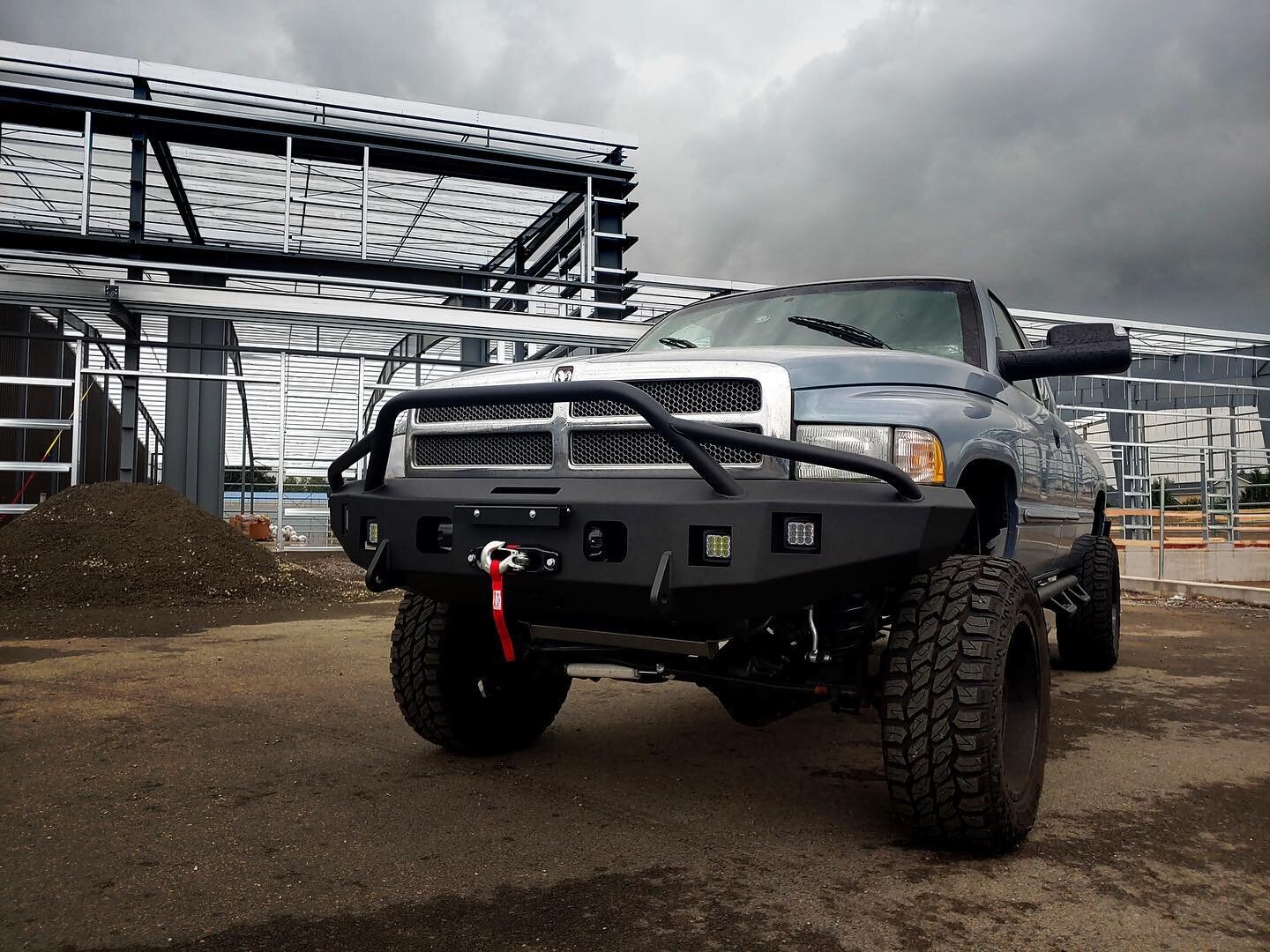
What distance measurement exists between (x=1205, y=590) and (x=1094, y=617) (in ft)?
19.3

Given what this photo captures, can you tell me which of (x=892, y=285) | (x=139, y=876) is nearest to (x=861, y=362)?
(x=892, y=285)

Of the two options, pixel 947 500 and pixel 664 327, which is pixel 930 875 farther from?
pixel 664 327

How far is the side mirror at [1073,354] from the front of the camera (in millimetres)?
3561

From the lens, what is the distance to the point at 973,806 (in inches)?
106

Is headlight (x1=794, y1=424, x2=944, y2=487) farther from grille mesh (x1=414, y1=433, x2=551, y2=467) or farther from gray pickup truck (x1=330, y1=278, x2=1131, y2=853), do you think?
grille mesh (x1=414, y1=433, x2=551, y2=467)

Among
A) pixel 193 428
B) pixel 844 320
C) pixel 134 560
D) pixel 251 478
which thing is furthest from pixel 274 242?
pixel 844 320

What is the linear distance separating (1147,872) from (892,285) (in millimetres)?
2445

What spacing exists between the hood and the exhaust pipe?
0.92m

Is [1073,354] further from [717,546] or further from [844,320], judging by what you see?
[717,546]

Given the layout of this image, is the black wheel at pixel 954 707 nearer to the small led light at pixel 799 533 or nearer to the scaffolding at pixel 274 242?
the small led light at pixel 799 533

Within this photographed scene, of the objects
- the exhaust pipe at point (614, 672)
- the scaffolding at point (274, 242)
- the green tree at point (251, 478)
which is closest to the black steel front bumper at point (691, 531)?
the exhaust pipe at point (614, 672)

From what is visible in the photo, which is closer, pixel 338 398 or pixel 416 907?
pixel 416 907

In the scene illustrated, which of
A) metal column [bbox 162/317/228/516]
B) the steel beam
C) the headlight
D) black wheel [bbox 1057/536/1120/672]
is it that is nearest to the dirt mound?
metal column [bbox 162/317/228/516]

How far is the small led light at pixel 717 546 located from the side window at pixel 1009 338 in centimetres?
196
